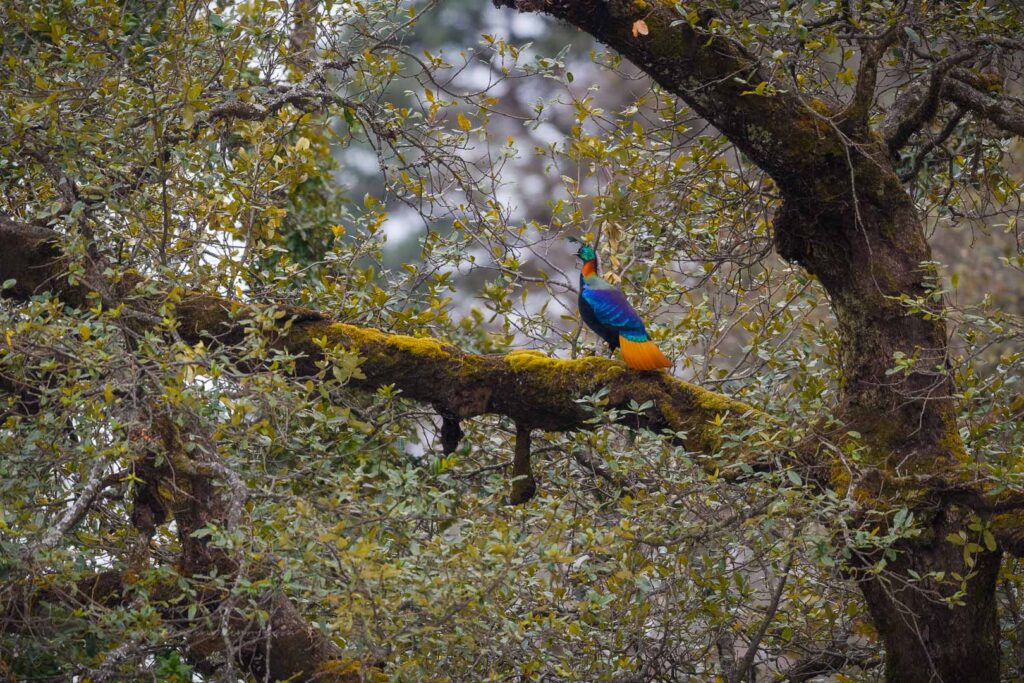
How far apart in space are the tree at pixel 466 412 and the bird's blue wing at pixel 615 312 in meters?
0.31

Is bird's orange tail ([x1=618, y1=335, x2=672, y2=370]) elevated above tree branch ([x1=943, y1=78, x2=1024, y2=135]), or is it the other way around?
tree branch ([x1=943, y1=78, x2=1024, y2=135])

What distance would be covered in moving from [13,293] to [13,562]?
1.74 meters

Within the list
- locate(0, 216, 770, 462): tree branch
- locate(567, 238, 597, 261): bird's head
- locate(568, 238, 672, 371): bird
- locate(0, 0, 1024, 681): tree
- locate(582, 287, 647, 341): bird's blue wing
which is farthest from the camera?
locate(567, 238, 597, 261): bird's head

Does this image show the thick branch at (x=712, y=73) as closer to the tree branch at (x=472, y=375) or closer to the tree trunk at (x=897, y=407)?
the tree trunk at (x=897, y=407)

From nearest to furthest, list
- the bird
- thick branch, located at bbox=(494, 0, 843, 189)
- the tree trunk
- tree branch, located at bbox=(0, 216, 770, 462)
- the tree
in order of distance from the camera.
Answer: the tree, the tree trunk, thick branch, located at bbox=(494, 0, 843, 189), tree branch, located at bbox=(0, 216, 770, 462), the bird

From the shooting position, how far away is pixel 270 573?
3.28 m

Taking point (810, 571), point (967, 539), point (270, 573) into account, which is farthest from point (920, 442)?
point (270, 573)

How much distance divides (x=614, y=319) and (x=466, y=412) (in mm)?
936

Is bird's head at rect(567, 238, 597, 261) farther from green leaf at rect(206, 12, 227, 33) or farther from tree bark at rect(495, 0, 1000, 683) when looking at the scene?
green leaf at rect(206, 12, 227, 33)

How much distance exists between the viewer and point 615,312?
5027mm

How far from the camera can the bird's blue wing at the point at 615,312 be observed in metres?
4.77

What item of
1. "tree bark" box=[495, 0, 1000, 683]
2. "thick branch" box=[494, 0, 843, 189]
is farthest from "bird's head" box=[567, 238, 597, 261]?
"thick branch" box=[494, 0, 843, 189]

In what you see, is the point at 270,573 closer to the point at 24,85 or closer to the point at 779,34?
the point at 24,85

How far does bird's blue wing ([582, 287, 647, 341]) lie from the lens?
477 cm
